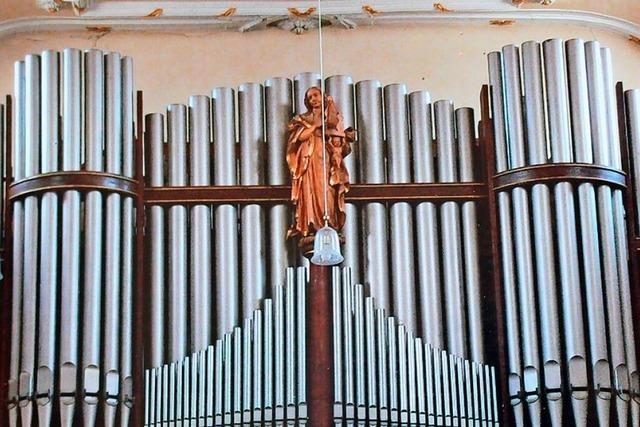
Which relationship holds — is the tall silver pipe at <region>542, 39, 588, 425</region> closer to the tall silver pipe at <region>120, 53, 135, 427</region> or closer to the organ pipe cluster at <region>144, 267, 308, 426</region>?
the organ pipe cluster at <region>144, 267, 308, 426</region>

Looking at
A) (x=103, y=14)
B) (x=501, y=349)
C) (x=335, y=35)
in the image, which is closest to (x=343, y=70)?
(x=335, y=35)

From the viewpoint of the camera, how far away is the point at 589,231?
9.88 meters

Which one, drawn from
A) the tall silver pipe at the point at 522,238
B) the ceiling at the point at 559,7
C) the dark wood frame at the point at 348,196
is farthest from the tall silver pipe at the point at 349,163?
the ceiling at the point at 559,7

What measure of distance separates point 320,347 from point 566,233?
1762 millimetres

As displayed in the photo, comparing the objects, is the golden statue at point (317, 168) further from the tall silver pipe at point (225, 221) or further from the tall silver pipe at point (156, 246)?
the tall silver pipe at point (156, 246)

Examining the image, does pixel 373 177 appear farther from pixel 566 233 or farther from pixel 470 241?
pixel 566 233

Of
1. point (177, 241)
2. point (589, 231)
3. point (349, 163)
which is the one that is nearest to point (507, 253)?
point (589, 231)

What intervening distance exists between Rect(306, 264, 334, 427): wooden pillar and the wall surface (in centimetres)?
222

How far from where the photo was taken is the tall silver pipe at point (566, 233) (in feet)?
31.4

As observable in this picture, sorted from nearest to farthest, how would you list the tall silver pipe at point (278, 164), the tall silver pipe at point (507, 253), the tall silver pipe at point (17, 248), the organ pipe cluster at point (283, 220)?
the tall silver pipe at point (17, 248)
the tall silver pipe at point (507, 253)
the organ pipe cluster at point (283, 220)
the tall silver pipe at point (278, 164)

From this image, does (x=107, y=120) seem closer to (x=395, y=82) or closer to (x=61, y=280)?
(x=61, y=280)

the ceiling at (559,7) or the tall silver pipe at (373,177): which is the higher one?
the ceiling at (559,7)

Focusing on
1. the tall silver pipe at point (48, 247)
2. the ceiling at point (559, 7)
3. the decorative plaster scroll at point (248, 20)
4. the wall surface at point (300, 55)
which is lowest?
the tall silver pipe at point (48, 247)

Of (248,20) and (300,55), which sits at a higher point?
(248,20)
